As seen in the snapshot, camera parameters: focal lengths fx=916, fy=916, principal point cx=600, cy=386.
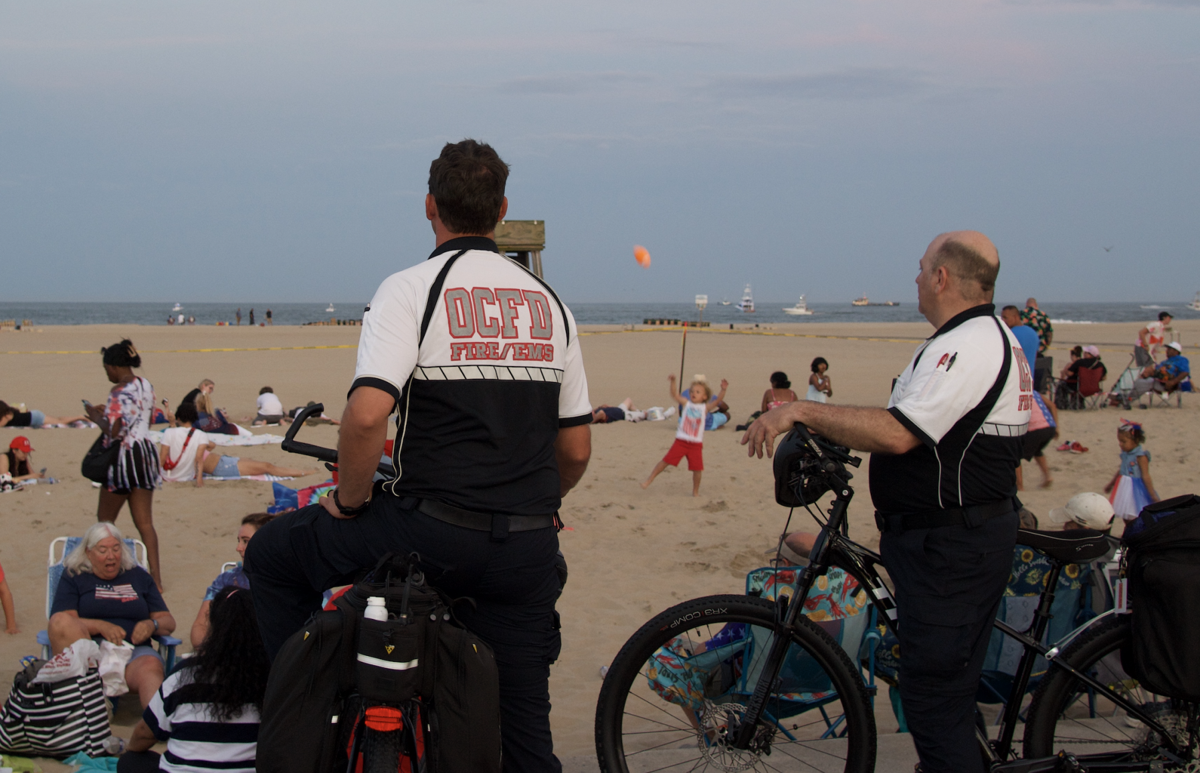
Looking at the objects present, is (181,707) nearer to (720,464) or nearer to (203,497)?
(203,497)

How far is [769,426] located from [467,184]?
104 cm

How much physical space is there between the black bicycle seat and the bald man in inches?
11.4

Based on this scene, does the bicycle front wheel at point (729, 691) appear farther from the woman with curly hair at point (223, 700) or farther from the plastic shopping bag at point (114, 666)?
the plastic shopping bag at point (114, 666)

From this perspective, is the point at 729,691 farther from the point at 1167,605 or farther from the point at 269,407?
the point at 269,407

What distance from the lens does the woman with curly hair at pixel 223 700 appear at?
2.68m

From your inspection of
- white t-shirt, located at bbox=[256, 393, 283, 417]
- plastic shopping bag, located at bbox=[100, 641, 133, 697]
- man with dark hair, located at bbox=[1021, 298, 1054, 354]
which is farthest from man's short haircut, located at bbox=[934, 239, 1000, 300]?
white t-shirt, located at bbox=[256, 393, 283, 417]

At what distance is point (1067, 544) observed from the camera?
2.93 m

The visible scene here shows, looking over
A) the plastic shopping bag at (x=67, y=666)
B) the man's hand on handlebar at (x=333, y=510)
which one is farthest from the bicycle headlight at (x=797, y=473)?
the plastic shopping bag at (x=67, y=666)

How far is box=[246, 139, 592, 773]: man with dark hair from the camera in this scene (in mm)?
2168

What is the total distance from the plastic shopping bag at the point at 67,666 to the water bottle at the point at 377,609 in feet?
8.00

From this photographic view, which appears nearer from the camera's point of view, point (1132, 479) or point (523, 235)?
point (1132, 479)

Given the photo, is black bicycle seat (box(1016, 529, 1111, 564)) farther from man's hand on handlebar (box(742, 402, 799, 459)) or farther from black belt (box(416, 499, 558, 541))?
black belt (box(416, 499, 558, 541))

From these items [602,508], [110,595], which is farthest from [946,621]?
[602,508]

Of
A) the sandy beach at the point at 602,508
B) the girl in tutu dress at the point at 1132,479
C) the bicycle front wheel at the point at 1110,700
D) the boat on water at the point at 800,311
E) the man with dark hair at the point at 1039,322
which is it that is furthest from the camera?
the boat on water at the point at 800,311
